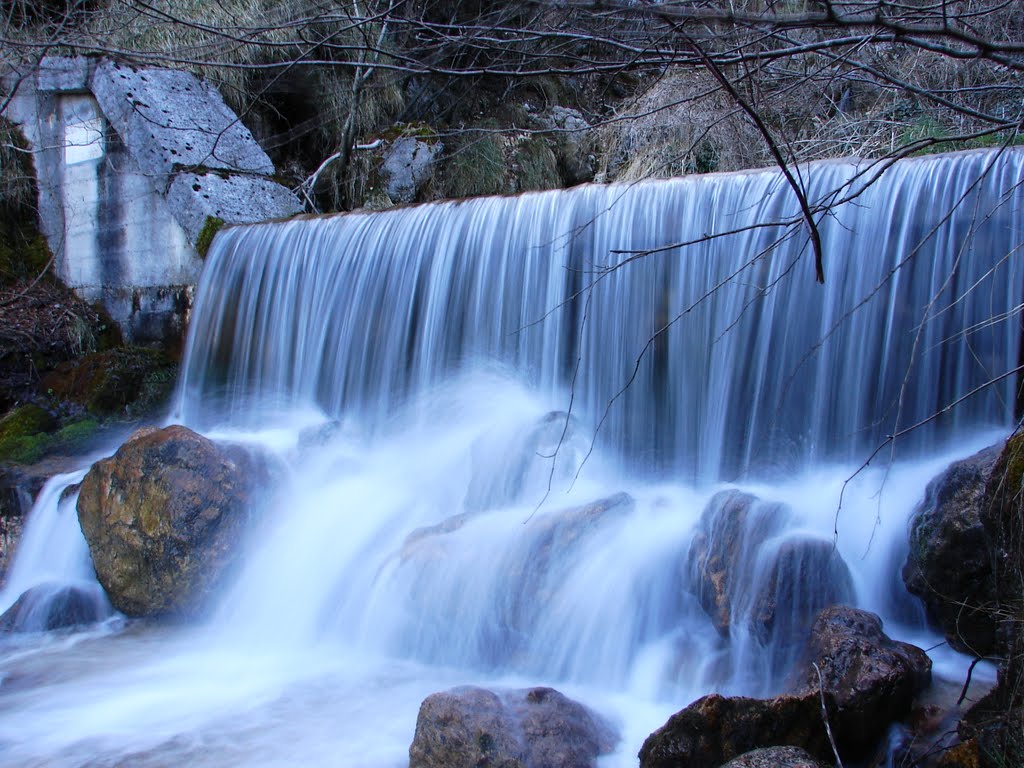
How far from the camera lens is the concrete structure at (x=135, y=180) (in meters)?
8.21

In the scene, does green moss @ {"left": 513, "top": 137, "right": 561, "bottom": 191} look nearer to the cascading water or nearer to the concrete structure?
the concrete structure

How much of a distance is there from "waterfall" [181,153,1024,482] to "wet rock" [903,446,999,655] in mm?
514

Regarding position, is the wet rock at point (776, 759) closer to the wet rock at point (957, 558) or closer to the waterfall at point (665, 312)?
the wet rock at point (957, 558)

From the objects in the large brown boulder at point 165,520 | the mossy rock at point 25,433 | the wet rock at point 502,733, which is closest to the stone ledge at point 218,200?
the mossy rock at point 25,433

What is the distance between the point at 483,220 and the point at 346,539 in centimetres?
259

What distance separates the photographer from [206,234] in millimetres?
8062

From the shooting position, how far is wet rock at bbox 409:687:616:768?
3.18 m

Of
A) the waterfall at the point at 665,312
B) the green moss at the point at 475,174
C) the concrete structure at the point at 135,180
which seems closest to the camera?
the waterfall at the point at 665,312

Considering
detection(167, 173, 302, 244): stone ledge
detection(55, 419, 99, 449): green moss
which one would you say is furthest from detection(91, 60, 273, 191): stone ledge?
detection(55, 419, 99, 449): green moss

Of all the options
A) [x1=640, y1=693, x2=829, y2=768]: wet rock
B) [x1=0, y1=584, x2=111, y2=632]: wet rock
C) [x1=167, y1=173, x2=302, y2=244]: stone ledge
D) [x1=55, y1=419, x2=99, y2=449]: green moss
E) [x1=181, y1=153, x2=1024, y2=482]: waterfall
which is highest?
[x1=167, y1=173, x2=302, y2=244]: stone ledge

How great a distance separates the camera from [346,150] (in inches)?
376

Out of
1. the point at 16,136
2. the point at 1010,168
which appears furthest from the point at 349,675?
the point at 16,136

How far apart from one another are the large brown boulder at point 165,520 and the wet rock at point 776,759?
3.47 m

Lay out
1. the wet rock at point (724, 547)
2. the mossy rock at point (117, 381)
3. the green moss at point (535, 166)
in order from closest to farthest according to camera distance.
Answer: the wet rock at point (724, 547), the mossy rock at point (117, 381), the green moss at point (535, 166)
